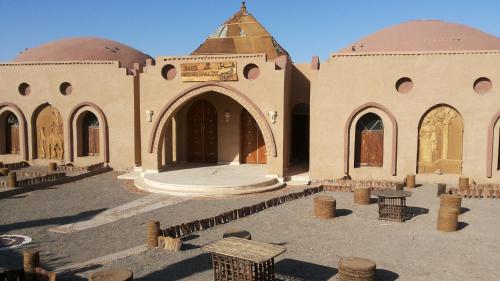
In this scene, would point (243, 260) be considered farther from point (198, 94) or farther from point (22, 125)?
point (22, 125)

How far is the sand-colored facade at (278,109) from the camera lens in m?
17.4

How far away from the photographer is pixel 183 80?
62.3 ft

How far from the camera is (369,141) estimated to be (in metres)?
18.5

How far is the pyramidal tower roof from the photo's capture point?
75.8 feet

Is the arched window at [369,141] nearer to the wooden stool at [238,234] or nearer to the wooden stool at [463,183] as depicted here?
the wooden stool at [463,183]

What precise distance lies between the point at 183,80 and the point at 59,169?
7706 millimetres

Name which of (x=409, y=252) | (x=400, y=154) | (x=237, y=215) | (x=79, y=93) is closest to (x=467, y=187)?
(x=400, y=154)

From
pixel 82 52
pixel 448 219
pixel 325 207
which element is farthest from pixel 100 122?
pixel 448 219

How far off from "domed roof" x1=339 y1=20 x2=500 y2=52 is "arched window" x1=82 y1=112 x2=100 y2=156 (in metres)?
13.8

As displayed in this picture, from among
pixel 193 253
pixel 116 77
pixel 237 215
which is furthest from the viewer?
pixel 116 77

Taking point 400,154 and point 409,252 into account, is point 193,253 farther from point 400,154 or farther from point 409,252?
point 400,154

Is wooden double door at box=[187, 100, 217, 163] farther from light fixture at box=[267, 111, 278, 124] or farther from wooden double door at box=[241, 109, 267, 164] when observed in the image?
light fixture at box=[267, 111, 278, 124]

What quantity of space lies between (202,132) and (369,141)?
8206 millimetres

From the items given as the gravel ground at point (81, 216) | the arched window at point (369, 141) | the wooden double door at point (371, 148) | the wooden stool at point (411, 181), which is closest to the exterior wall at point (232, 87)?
the gravel ground at point (81, 216)
